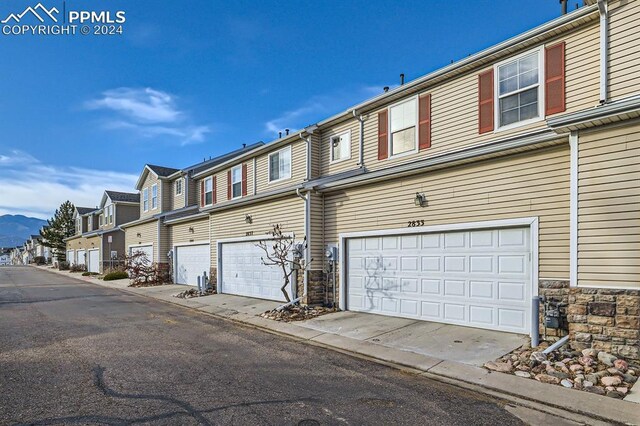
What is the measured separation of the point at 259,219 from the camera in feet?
47.6

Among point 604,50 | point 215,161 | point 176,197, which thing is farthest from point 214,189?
point 604,50

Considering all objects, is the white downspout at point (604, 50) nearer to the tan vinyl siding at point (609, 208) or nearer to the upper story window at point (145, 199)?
the tan vinyl siding at point (609, 208)

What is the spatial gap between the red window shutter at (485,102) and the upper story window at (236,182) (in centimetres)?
1186

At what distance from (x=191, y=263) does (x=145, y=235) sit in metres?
6.92

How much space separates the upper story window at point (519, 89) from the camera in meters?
9.10

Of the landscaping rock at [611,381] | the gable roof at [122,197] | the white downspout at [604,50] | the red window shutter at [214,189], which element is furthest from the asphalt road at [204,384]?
the gable roof at [122,197]

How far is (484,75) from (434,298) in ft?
19.3

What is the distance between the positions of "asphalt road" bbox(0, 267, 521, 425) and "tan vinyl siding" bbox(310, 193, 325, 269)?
141 inches

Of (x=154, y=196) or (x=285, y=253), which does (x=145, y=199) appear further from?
(x=285, y=253)

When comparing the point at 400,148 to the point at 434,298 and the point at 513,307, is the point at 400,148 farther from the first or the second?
the point at 513,307

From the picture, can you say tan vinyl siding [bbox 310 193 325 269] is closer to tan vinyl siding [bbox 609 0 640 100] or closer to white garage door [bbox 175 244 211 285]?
tan vinyl siding [bbox 609 0 640 100]

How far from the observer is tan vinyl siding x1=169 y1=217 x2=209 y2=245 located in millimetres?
19163

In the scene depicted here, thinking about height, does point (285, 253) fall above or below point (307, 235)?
below

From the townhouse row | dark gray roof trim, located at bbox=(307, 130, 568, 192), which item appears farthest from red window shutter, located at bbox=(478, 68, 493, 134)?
dark gray roof trim, located at bbox=(307, 130, 568, 192)
